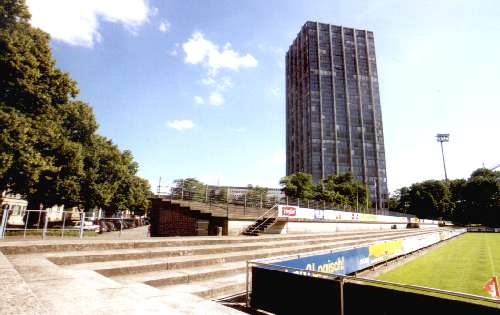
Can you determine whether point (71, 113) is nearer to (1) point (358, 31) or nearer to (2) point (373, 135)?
(2) point (373, 135)

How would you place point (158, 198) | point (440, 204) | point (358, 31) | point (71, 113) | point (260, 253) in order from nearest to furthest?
point (260, 253)
point (158, 198)
point (71, 113)
point (440, 204)
point (358, 31)

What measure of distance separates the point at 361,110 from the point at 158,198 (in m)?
109

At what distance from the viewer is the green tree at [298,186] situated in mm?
60344

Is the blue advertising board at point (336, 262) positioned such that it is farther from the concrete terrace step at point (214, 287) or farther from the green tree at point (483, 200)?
the green tree at point (483, 200)

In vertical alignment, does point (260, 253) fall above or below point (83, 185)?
below

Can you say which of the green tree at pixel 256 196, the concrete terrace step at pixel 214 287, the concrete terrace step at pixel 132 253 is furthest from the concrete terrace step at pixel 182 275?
the green tree at pixel 256 196

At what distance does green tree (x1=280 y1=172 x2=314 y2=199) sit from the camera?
60344mm

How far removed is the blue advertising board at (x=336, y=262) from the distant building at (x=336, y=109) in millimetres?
94484

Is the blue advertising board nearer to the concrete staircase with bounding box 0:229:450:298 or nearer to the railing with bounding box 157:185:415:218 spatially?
the concrete staircase with bounding box 0:229:450:298

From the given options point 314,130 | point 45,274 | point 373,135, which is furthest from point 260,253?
point 373,135

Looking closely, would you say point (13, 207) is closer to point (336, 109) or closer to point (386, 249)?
point (386, 249)

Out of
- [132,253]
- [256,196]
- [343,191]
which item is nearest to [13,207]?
[256,196]

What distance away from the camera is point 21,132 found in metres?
16.8

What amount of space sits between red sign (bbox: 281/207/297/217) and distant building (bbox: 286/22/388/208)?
85.3 metres
